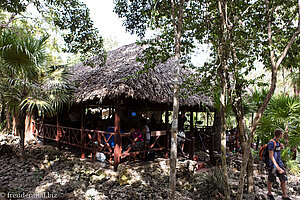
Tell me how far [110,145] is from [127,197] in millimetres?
2057

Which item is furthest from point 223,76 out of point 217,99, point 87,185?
point 87,185

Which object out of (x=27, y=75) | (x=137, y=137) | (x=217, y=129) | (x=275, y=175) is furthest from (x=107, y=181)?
(x=217, y=129)

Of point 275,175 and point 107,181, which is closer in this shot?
point 275,175

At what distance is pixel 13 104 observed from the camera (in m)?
6.48

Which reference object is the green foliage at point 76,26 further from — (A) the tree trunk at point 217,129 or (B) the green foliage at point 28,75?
(A) the tree trunk at point 217,129

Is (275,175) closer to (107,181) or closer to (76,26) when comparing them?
(107,181)

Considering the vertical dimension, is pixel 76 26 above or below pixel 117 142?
above

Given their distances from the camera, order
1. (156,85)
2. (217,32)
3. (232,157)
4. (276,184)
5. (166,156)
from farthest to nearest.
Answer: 1. (232,157)
2. (166,156)
3. (156,85)
4. (276,184)
5. (217,32)

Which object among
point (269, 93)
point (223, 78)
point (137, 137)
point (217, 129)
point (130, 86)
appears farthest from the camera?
point (217, 129)

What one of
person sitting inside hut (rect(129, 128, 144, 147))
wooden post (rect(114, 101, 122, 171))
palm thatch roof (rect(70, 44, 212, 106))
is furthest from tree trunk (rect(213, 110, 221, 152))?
wooden post (rect(114, 101, 122, 171))

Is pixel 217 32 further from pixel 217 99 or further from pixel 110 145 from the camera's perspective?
pixel 110 145

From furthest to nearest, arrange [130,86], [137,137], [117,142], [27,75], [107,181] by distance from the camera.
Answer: [27,75] < [137,137] < [117,142] < [130,86] < [107,181]

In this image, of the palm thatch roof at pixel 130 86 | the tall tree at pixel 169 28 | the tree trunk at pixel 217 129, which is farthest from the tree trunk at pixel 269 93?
the tree trunk at pixel 217 129

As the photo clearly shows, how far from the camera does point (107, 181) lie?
→ 5082 mm
